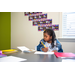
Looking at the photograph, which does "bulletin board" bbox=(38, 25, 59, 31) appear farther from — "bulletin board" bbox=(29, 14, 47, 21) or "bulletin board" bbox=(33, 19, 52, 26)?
"bulletin board" bbox=(29, 14, 47, 21)

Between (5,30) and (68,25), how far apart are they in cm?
174

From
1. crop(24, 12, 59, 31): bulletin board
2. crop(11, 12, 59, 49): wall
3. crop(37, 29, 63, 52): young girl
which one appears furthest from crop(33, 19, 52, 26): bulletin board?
crop(37, 29, 63, 52): young girl

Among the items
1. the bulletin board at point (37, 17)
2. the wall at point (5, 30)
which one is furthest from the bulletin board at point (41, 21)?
the wall at point (5, 30)

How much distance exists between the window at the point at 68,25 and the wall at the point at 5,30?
159 cm

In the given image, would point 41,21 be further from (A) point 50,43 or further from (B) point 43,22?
(A) point 50,43

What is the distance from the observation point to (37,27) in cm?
249

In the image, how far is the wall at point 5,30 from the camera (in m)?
2.39

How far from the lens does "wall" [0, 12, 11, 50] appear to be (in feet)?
7.84
